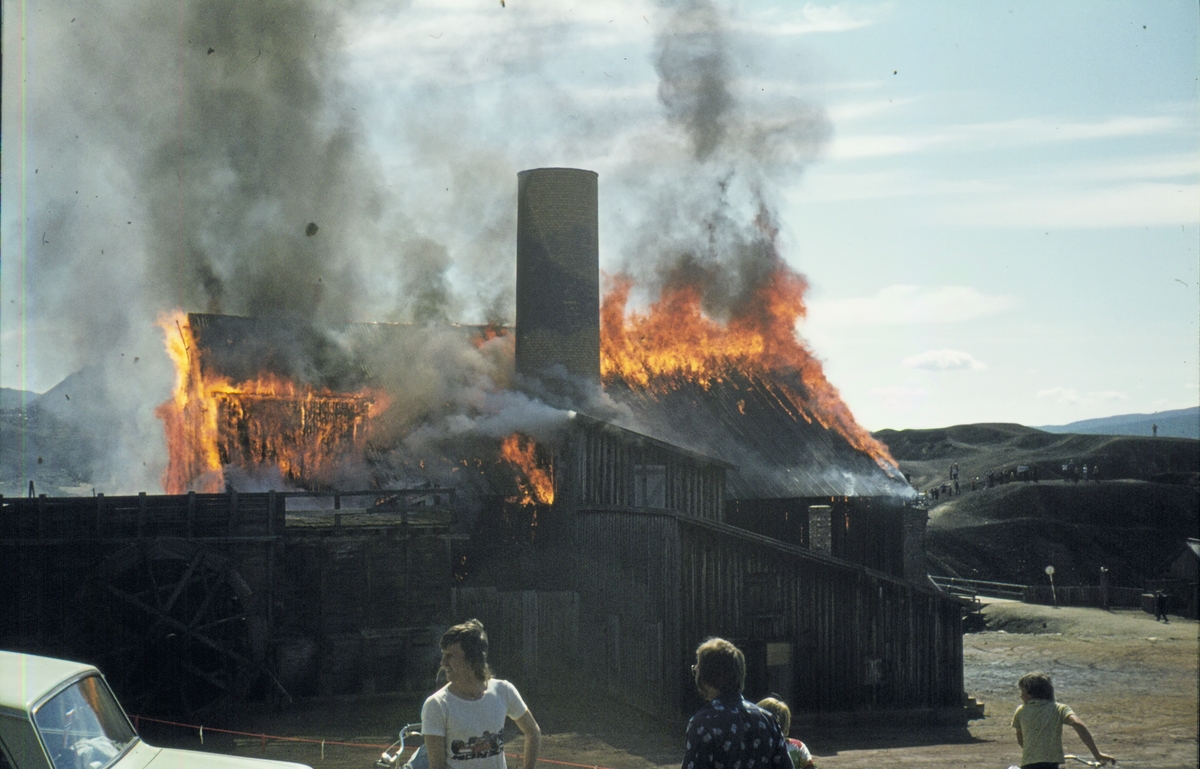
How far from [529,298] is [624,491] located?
9.33 m

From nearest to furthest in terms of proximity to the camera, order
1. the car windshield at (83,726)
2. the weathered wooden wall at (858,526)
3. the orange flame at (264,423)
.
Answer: the car windshield at (83,726), the orange flame at (264,423), the weathered wooden wall at (858,526)

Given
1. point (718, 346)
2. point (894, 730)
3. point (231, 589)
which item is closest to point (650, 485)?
point (894, 730)

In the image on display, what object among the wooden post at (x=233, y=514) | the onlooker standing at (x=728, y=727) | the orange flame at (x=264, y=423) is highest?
the orange flame at (x=264, y=423)

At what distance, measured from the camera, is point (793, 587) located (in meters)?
21.1

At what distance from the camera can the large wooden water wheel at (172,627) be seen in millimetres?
19406

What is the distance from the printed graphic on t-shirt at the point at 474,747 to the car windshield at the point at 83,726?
245cm

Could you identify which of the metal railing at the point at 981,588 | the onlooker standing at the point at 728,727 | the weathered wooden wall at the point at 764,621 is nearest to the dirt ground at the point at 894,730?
the weathered wooden wall at the point at 764,621

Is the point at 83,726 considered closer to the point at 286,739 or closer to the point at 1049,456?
the point at 286,739

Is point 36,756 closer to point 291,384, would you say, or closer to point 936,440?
point 291,384

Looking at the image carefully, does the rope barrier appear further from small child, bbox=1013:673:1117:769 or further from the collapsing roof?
the collapsing roof

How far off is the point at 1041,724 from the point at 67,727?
7.35 metres

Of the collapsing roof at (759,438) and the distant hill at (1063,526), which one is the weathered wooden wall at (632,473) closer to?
the collapsing roof at (759,438)

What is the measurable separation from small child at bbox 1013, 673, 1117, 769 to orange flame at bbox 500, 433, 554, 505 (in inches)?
720

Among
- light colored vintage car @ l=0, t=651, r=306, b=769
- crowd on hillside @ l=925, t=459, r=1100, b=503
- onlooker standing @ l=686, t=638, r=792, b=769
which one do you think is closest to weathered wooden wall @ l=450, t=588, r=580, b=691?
light colored vintage car @ l=0, t=651, r=306, b=769
